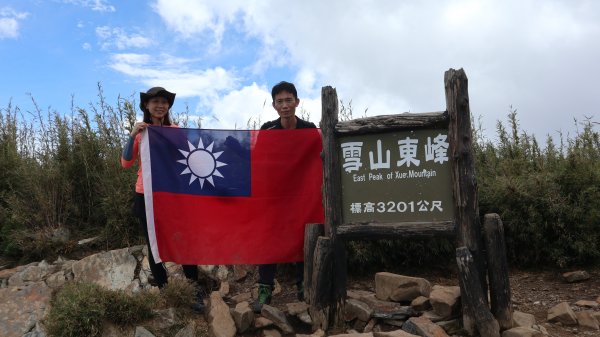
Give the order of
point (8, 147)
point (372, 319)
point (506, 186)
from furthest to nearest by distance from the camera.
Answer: point (8, 147), point (506, 186), point (372, 319)

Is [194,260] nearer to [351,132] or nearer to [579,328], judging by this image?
[351,132]

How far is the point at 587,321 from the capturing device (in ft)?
13.3

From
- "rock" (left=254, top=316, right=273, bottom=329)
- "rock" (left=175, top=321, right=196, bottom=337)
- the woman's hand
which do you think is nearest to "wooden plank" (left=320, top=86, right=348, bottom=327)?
"rock" (left=254, top=316, right=273, bottom=329)

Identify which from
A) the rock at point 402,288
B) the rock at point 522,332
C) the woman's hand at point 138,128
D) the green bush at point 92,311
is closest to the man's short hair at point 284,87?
the woman's hand at point 138,128

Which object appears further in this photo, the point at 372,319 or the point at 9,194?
the point at 9,194

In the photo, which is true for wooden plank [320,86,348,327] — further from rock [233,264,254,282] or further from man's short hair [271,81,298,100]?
rock [233,264,254,282]

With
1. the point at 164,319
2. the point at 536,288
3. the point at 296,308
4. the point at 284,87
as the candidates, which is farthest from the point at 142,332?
the point at 536,288

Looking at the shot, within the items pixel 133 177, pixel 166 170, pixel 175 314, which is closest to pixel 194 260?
pixel 175 314

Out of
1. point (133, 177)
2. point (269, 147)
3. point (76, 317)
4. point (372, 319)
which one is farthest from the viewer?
point (133, 177)

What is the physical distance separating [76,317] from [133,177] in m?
2.84

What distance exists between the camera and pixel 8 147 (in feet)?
23.6

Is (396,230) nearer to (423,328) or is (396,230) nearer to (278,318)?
(423,328)

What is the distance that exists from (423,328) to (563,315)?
1.49m

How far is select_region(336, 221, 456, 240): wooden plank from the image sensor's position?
3773 millimetres
